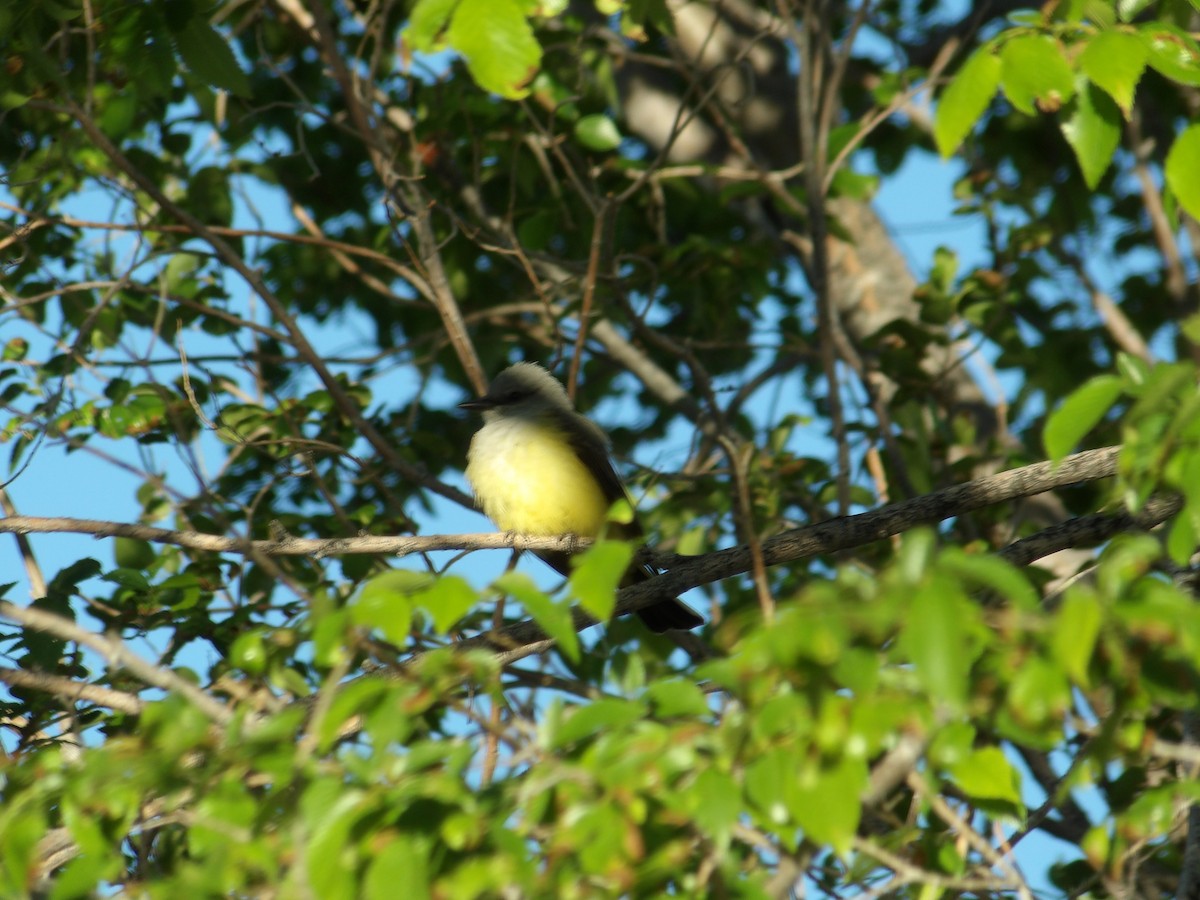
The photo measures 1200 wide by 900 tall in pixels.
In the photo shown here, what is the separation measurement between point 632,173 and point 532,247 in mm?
816

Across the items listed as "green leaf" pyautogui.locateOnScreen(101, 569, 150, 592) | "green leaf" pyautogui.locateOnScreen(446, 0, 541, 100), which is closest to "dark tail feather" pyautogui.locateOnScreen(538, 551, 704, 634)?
"green leaf" pyautogui.locateOnScreen(101, 569, 150, 592)

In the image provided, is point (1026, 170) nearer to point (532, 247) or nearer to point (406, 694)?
point (532, 247)

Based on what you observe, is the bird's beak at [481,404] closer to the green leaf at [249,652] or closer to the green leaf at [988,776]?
the green leaf at [249,652]

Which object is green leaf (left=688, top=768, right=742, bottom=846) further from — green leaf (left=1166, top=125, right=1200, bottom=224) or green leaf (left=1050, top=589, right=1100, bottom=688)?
green leaf (left=1166, top=125, right=1200, bottom=224)

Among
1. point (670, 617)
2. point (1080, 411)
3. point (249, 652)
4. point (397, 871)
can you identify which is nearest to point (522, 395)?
point (670, 617)

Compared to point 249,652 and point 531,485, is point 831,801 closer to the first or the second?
point 249,652

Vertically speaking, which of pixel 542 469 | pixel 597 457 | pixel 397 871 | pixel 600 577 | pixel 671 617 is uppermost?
pixel 597 457

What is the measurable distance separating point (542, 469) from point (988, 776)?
372 cm

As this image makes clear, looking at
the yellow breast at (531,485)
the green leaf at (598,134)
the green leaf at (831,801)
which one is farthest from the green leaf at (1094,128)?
the yellow breast at (531,485)

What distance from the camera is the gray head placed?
645 centimetres

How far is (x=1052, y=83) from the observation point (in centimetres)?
296

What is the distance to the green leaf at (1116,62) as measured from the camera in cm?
286

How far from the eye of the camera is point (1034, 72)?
2953 millimetres

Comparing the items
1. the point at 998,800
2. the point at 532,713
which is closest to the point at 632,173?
the point at 532,713
